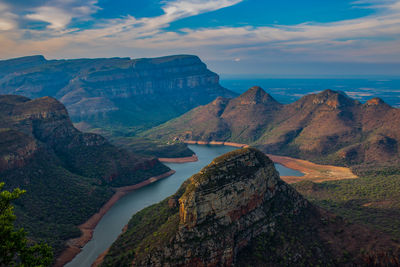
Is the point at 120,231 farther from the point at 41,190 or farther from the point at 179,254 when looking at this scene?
the point at 179,254

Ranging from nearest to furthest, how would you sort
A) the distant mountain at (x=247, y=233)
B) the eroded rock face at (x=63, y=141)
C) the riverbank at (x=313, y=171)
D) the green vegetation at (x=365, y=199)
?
the distant mountain at (x=247, y=233), the green vegetation at (x=365, y=199), the eroded rock face at (x=63, y=141), the riverbank at (x=313, y=171)

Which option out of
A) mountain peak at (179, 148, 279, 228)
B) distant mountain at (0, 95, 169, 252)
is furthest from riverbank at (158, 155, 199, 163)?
mountain peak at (179, 148, 279, 228)

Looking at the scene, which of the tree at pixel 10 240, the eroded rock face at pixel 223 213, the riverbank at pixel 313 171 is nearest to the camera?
the tree at pixel 10 240

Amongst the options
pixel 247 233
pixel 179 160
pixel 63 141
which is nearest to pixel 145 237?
pixel 247 233

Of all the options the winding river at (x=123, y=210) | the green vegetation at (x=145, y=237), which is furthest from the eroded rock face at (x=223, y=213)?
the winding river at (x=123, y=210)

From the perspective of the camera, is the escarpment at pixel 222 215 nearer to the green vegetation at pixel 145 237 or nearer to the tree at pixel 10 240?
the green vegetation at pixel 145 237

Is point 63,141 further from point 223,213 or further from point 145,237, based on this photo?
point 223,213
